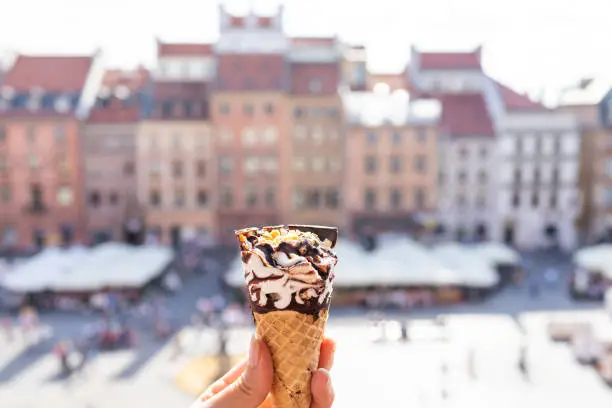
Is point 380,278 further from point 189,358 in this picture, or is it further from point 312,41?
point 312,41

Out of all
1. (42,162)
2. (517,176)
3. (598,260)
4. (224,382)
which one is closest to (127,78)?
(42,162)

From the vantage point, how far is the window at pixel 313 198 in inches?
1548

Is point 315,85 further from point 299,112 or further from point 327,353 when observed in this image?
point 327,353

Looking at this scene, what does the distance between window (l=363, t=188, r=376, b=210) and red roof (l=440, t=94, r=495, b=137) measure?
6.62 m

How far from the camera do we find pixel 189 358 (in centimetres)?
2039

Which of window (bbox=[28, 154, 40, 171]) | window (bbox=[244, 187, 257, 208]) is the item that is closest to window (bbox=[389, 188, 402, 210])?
window (bbox=[244, 187, 257, 208])

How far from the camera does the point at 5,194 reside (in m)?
38.7

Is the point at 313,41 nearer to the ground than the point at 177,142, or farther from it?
farther from it

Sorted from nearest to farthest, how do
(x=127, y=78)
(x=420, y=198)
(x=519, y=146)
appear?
(x=420, y=198)
(x=519, y=146)
(x=127, y=78)

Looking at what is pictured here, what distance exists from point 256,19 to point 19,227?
20437mm

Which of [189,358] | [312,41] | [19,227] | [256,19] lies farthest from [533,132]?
[19,227]

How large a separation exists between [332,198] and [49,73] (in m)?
20.4

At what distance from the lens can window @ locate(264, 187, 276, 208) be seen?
1542 inches

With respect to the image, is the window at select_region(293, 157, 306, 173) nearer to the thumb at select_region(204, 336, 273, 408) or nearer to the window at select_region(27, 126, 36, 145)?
the window at select_region(27, 126, 36, 145)
